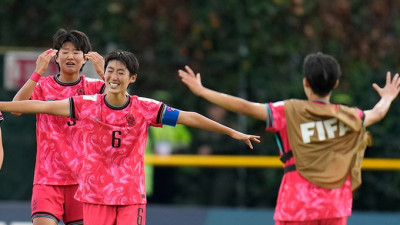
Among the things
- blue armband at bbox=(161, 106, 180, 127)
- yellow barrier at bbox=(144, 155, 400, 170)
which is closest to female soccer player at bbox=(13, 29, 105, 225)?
blue armband at bbox=(161, 106, 180, 127)

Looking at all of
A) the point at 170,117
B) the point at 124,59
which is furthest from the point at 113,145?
the point at 124,59

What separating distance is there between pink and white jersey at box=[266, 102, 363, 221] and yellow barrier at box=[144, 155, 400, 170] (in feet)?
21.5

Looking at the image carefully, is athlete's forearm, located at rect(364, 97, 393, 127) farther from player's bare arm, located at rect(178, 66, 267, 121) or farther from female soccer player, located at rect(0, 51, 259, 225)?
female soccer player, located at rect(0, 51, 259, 225)

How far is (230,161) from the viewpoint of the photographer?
1304 centimetres

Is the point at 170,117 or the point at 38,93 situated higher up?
the point at 38,93

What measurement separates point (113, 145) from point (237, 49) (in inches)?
295

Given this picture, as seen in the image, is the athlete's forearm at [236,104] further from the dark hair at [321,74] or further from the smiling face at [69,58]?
the smiling face at [69,58]

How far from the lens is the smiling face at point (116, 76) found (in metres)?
6.92

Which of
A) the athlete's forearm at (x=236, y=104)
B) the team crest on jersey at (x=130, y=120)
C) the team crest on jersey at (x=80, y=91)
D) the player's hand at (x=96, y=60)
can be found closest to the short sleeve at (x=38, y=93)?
the team crest on jersey at (x=80, y=91)

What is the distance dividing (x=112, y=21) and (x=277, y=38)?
2511 millimetres

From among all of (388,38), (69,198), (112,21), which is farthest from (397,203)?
(69,198)

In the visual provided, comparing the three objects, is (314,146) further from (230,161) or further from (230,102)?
(230,161)

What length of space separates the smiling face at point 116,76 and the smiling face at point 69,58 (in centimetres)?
66

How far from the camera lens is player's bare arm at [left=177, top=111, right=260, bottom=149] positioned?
689 centimetres
